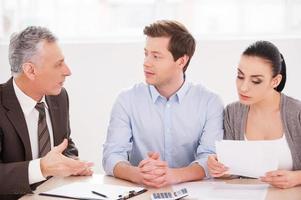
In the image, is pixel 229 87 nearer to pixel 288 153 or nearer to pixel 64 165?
pixel 288 153

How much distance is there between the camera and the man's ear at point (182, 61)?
8.70 ft

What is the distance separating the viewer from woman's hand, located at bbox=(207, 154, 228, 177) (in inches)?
85.0

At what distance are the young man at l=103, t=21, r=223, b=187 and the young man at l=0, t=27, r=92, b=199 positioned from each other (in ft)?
0.91

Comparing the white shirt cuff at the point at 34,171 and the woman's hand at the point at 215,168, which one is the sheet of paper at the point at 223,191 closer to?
the woman's hand at the point at 215,168

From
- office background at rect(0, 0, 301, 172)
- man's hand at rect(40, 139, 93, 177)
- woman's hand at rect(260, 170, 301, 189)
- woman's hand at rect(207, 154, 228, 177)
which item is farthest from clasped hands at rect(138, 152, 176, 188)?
office background at rect(0, 0, 301, 172)

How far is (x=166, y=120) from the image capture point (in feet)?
8.38

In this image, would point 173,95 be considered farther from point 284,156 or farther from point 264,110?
point 284,156

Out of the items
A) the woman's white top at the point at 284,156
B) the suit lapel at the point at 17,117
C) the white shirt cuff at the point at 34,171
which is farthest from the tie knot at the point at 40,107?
the woman's white top at the point at 284,156

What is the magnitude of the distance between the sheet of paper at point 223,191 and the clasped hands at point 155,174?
52 millimetres

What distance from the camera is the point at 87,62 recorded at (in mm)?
4230

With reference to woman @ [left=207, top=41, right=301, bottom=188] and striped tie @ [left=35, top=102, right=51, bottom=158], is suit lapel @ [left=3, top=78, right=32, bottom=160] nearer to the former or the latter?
striped tie @ [left=35, top=102, right=51, bottom=158]

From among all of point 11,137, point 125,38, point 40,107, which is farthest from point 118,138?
point 125,38

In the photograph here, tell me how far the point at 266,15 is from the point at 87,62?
152cm

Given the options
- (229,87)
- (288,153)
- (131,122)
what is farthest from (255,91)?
(229,87)
